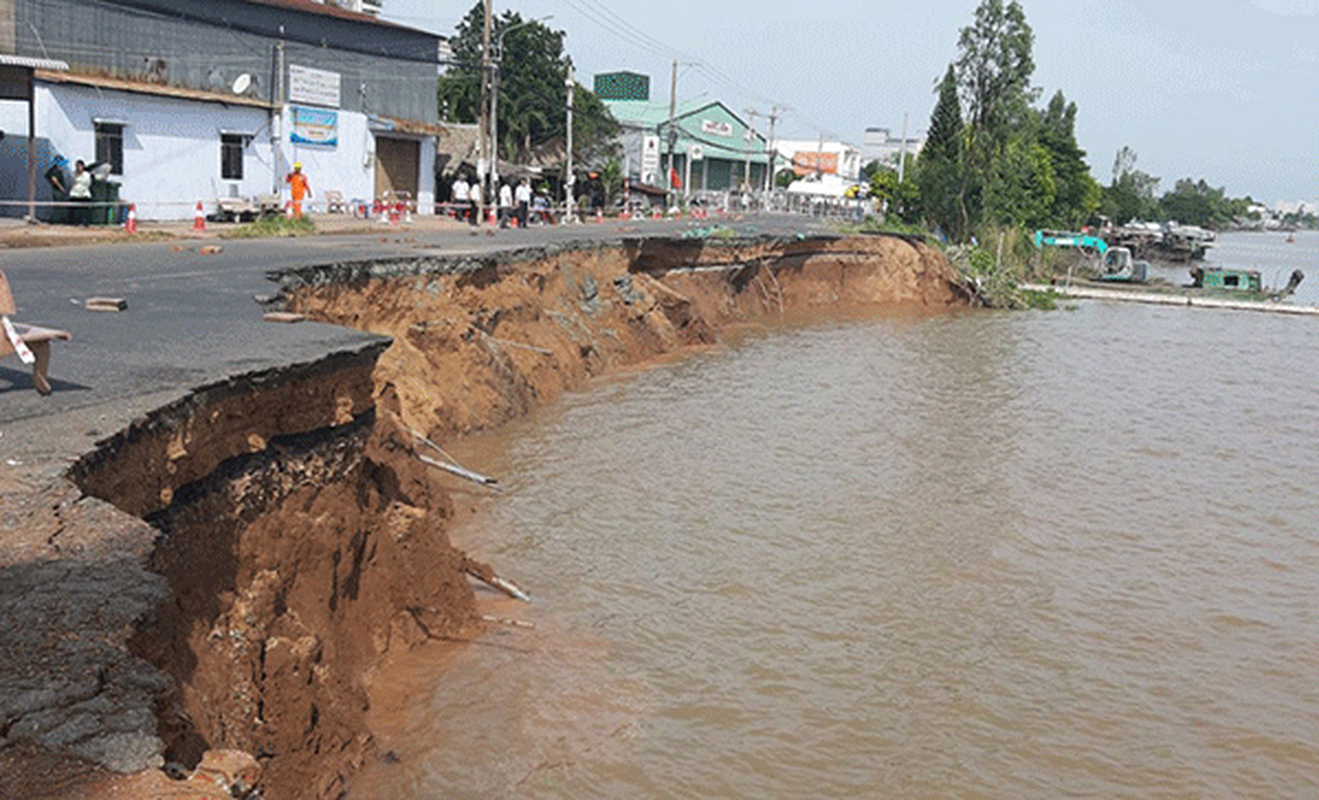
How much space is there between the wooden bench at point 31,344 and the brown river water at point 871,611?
2817 mm

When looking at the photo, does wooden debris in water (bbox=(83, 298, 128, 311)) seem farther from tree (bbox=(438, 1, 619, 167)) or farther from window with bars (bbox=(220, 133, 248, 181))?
tree (bbox=(438, 1, 619, 167))

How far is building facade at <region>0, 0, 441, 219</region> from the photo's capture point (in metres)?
26.2

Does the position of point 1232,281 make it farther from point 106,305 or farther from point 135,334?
point 135,334

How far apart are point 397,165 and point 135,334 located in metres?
29.9

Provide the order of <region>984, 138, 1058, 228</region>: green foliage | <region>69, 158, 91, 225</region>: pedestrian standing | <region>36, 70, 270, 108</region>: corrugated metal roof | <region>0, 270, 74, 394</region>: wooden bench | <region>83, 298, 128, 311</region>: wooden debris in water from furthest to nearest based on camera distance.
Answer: <region>984, 138, 1058, 228</region>: green foliage < <region>36, 70, 270, 108</region>: corrugated metal roof < <region>69, 158, 91, 225</region>: pedestrian standing < <region>83, 298, 128, 311</region>: wooden debris in water < <region>0, 270, 74, 394</region>: wooden bench

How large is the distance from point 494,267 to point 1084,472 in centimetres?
914

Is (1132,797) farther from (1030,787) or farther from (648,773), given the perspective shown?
(648,773)

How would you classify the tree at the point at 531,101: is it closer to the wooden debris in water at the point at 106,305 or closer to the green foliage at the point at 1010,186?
the green foliage at the point at 1010,186

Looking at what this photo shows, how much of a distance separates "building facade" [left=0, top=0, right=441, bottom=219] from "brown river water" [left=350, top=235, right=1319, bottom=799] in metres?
14.7

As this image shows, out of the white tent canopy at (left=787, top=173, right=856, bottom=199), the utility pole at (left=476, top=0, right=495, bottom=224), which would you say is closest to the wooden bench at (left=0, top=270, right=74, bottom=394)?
the utility pole at (left=476, top=0, right=495, bottom=224)

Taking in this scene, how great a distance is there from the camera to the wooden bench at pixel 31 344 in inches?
266

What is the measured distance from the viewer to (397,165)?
126 feet

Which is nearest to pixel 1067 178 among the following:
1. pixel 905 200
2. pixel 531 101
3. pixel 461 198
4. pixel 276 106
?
pixel 905 200

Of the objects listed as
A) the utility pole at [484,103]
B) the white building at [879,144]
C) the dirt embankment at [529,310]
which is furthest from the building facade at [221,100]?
the white building at [879,144]
